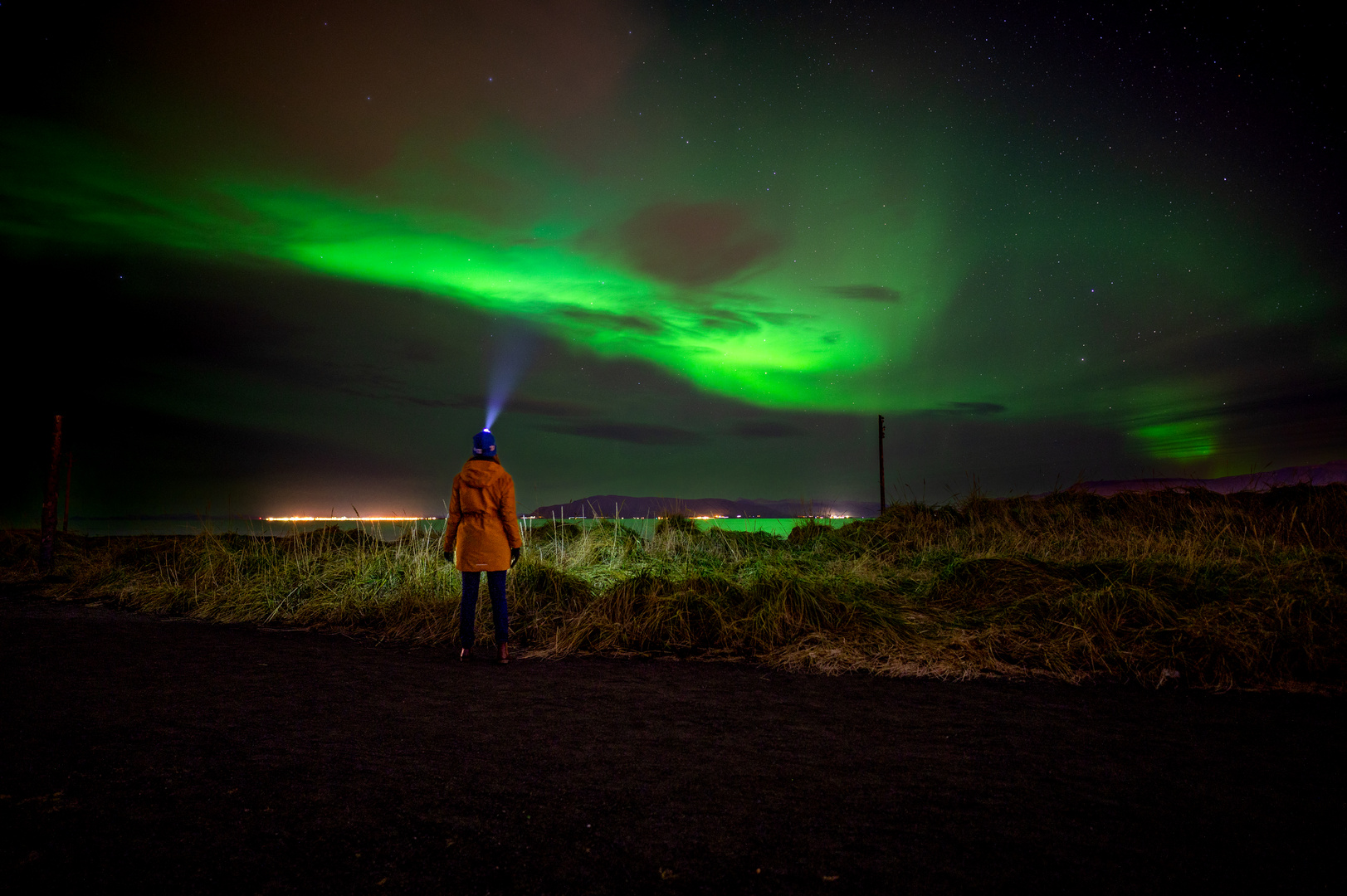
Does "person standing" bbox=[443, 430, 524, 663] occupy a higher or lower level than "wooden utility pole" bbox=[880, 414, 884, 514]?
lower

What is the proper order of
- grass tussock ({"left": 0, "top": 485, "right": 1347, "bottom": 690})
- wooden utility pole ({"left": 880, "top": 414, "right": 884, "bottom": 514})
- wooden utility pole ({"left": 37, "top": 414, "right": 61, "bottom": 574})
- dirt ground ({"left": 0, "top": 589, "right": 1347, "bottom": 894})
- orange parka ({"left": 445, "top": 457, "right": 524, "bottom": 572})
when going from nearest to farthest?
dirt ground ({"left": 0, "top": 589, "right": 1347, "bottom": 894}) → grass tussock ({"left": 0, "top": 485, "right": 1347, "bottom": 690}) → orange parka ({"left": 445, "top": 457, "right": 524, "bottom": 572}) → wooden utility pole ({"left": 37, "top": 414, "right": 61, "bottom": 574}) → wooden utility pole ({"left": 880, "top": 414, "right": 884, "bottom": 514})

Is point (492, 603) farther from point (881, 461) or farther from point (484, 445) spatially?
point (881, 461)

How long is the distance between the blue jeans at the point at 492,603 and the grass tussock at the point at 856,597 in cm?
61

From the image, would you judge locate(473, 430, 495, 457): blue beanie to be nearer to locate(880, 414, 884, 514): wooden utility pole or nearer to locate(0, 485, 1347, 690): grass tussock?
locate(0, 485, 1347, 690): grass tussock

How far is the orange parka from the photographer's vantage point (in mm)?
6379

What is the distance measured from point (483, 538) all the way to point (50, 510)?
39.4ft

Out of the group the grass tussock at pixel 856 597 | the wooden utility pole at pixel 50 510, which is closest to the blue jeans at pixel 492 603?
the grass tussock at pixel 856 597

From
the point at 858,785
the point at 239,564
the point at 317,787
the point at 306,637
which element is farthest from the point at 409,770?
the point at 239,564

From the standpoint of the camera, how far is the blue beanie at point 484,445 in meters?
6.82

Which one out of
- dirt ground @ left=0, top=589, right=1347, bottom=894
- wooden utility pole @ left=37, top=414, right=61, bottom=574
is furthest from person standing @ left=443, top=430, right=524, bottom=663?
wooden utility pole @ left=37, top=414, right=61, bottom=574

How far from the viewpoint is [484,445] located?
22.4 ft

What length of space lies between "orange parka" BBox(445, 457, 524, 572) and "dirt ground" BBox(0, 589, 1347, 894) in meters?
1.22

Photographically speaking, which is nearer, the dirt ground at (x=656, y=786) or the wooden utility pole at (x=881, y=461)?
the dirt ground at (x=656, y=786)

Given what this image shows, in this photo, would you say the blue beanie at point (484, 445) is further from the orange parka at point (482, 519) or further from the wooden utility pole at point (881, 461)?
the wooden utility pole at point (881, 461)
